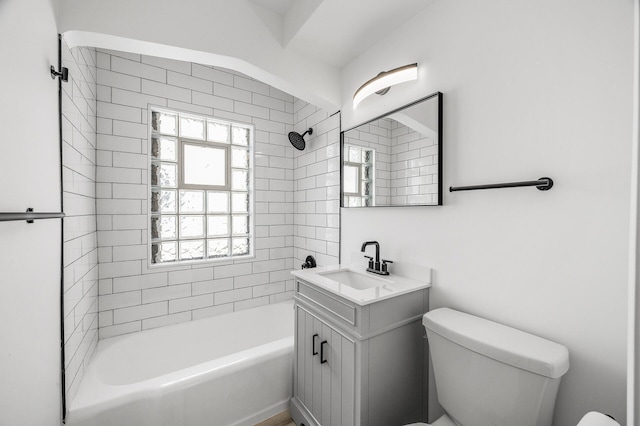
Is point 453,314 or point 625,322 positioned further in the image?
point 453,314

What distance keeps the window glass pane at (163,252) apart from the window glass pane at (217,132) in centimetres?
101

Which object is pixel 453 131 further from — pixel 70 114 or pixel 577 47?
pixel 70 114

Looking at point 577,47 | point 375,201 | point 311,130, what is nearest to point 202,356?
point 375,201

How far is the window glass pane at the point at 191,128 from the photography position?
233cm

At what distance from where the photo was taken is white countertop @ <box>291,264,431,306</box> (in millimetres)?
1270

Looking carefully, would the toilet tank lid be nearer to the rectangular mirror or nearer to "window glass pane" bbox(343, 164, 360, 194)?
the rectangular mirror

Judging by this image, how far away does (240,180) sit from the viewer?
2623 mm

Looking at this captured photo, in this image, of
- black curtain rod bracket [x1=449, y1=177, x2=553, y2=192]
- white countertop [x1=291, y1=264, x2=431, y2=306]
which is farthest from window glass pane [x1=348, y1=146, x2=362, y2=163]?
black curtain rod bracket [x1=449, y1=177, x2=553, y2=192]

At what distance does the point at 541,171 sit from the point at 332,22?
1398 millimetres

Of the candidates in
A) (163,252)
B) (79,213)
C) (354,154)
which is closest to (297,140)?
(354,154)

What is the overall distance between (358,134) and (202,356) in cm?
221

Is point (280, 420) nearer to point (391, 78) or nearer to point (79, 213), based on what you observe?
point (79, 213)

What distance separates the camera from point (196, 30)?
151 centimetres

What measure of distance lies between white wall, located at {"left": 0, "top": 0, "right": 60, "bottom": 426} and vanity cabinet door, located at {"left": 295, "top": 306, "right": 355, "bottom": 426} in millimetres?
1137
